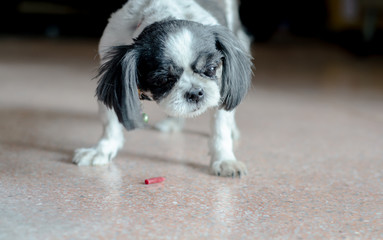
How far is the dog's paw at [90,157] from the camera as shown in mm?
1981

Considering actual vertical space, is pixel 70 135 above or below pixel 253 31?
below

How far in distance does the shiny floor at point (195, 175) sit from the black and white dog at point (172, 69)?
0.16 metres

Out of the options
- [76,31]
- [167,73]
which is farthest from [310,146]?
[76,31]

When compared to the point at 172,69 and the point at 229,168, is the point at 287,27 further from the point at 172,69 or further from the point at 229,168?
the point at 172,69

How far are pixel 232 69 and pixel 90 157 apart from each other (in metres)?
0.64

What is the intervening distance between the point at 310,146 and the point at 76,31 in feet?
20.5

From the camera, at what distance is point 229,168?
190 centimetres

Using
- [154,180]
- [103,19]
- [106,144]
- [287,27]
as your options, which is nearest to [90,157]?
[106,144]

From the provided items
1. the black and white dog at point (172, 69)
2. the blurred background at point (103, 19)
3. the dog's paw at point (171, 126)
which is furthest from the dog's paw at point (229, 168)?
the blurred background at point (103, 19)

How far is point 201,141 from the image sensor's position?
2420mm

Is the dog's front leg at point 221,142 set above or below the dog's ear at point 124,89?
below

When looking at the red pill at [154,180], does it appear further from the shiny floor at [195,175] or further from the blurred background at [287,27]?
the blurred background at [287,27]

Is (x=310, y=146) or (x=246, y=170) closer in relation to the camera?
(x=246, y=170)

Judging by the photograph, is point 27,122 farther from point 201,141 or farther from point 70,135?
point 201,141
